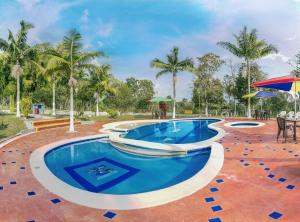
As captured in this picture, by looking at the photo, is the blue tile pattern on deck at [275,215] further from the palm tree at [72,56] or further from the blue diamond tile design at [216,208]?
the palm tree at [72,56]

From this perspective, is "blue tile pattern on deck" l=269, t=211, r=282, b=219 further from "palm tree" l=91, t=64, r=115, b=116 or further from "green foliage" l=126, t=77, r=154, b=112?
"green foliage" l=126, t=77, r=154, b=112

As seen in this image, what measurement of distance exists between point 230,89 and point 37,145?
1068 inches

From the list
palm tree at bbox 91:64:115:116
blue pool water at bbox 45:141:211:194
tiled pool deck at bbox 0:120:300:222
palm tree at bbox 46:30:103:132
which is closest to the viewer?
tiled pool deck at bbox 0:120:300:222

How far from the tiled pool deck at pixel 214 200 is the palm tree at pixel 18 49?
16.5 metres

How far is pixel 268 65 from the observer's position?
1235 inches

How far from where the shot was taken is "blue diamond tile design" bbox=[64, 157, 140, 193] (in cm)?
651

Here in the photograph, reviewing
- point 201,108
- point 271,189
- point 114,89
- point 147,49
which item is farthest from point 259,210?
point 147,49

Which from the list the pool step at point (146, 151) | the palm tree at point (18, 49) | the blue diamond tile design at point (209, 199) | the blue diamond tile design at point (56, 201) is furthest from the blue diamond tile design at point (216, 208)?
the palm tree at point (18, 49)

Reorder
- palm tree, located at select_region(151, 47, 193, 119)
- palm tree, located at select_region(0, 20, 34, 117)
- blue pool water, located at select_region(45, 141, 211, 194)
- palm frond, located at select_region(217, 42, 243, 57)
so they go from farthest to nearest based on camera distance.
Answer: palm tree, located at select_region(151, 47, 193, 119) → palm frond, located at select_region(217, 42, 243, 57) → palm tree, located at select_region(0, 20, 34, 117) → blue pool water, located at select_region(45, 141, 211, 194)

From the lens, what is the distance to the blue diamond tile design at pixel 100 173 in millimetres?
6511

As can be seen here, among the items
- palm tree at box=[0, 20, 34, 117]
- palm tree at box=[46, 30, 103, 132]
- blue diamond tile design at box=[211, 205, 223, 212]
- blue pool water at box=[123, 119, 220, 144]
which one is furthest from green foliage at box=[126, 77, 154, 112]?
blue diamond tile design at box=[211, 205, 223, 212]

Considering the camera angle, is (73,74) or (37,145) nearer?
(37,145)

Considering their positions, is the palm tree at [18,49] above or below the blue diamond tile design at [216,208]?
above

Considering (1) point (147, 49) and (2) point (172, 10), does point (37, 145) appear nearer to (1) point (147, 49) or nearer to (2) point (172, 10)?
(2) point (172, 10)
